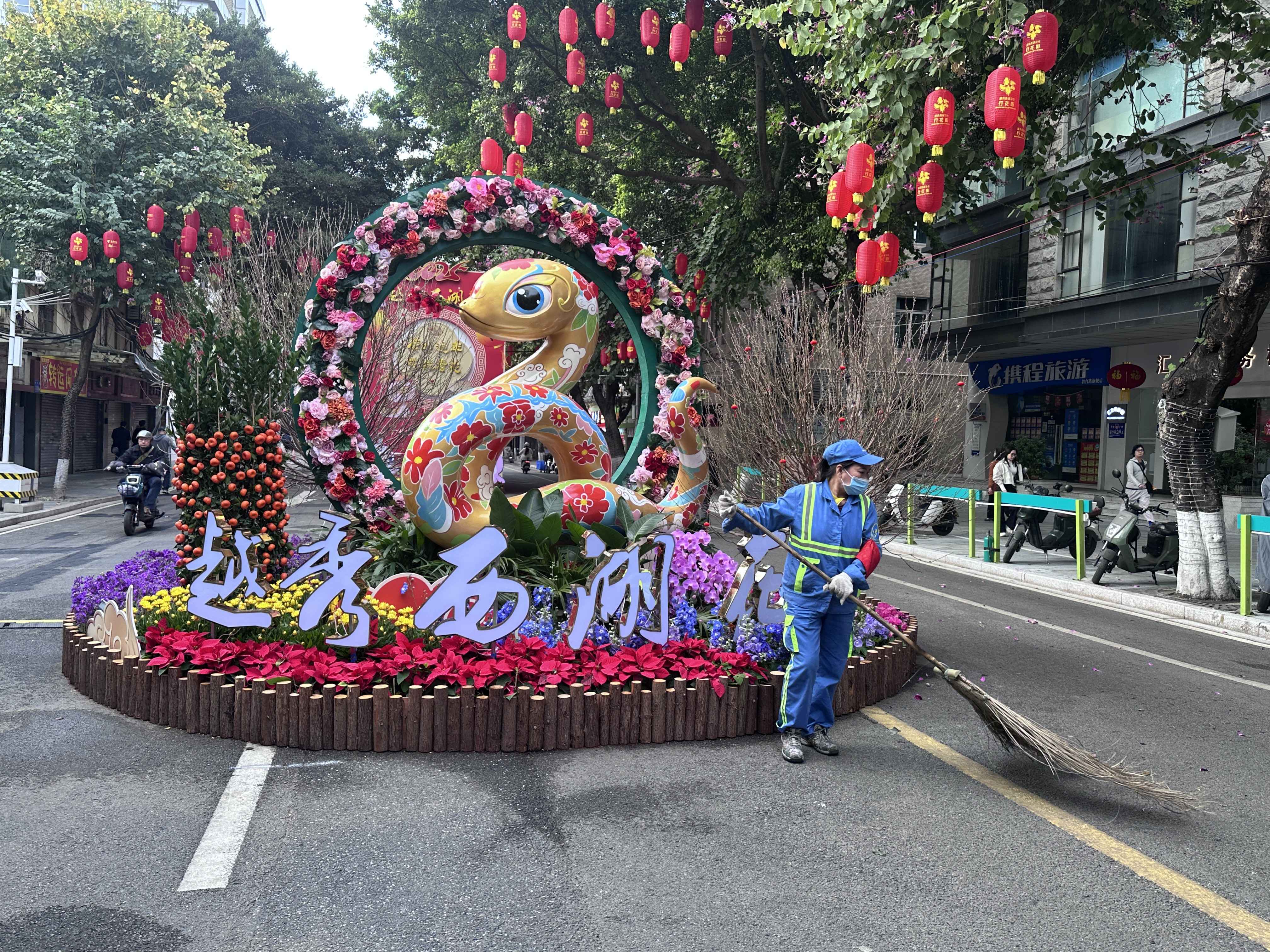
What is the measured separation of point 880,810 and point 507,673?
212 centimetres

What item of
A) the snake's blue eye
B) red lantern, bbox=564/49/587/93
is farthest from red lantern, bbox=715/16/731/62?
the snake's blue eye

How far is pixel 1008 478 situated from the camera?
51.6 ft

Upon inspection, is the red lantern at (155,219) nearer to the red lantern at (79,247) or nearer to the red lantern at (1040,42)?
the red lantern at (79,247)

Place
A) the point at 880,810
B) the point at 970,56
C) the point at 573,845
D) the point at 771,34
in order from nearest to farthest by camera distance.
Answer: the point at 573,845 → the point at 880,810 → the point at 970,56 → the point at 771,34

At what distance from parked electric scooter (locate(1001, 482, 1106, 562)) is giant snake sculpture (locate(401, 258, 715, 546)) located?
22.0 feet

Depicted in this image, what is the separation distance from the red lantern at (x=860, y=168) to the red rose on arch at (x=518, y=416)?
365 cm

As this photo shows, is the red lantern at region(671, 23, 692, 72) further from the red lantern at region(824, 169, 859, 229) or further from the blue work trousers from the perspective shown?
the blue work trousers

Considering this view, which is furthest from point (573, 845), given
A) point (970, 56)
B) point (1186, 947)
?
point (970, 56)

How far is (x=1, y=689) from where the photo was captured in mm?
6156

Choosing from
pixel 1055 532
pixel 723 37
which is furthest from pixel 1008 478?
pixel 723 37

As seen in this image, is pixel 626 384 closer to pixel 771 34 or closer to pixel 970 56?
pixel 771 34

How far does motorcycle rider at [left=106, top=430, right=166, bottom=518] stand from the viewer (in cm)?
1472

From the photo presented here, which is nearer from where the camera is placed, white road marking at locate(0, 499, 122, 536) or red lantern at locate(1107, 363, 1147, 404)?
white road marking at locate(0, 499, 122, 536)

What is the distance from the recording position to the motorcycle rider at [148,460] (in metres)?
14.7
